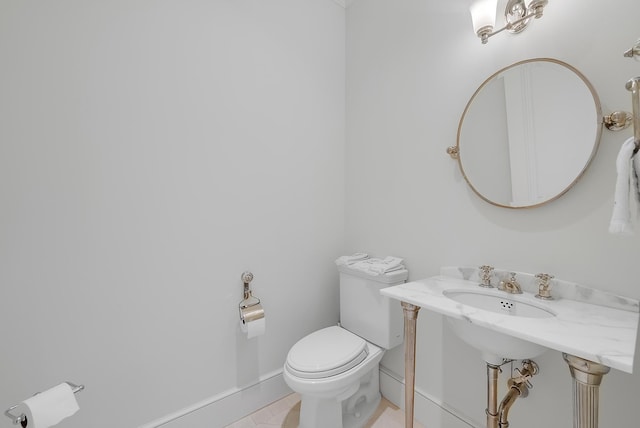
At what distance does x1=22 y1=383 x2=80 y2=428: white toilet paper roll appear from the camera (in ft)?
2.78

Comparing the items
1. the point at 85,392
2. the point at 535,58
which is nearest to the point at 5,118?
the point at 85,392

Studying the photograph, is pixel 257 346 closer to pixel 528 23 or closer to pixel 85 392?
pixel 85 392

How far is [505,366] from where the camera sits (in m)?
1.18

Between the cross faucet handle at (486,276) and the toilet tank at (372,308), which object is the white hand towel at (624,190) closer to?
the cross faucet handle at (486,276)

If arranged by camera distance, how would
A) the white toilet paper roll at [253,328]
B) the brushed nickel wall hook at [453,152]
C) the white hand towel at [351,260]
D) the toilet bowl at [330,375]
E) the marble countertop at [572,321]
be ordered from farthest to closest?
the white hand towel at [351,260]
the white toilet paper roll at [253,328]
the brushed nickel wall hook at [453,152]
the toilet bowl at [330,375]
the marble countertop at [572,321]

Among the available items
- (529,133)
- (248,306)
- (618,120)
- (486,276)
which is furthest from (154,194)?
(618,120)

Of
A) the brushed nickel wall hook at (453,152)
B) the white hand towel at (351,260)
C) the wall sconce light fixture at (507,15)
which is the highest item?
the wall sconce light fixture at (507,15)

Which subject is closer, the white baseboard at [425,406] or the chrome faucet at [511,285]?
the chrome faucet at [511,285]

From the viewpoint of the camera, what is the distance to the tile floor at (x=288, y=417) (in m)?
1.51

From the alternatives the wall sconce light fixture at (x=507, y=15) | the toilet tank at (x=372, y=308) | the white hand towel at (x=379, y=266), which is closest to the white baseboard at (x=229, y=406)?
the toilet tank at (x=372, y=308)

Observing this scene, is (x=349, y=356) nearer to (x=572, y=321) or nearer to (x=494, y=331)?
(x=494, y=331)

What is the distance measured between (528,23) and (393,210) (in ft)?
3.37

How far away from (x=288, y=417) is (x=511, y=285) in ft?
4.53

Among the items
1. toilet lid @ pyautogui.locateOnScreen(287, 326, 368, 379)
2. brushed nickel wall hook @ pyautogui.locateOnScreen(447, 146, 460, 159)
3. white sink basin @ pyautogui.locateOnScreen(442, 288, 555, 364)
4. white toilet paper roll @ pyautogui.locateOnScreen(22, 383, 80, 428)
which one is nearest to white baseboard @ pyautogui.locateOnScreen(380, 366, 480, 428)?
toilet lid @ pyautogui.locateOnScreen(287, 326, 368, 379)
